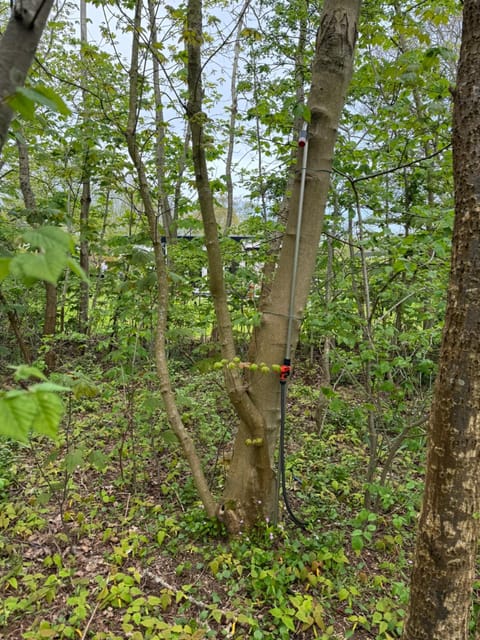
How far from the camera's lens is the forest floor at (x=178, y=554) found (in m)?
1.71

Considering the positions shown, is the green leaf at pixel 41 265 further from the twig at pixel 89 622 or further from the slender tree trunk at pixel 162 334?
the twig at pixel 89 622

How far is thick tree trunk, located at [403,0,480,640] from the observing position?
47.5 inches

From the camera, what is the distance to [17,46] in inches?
30.8

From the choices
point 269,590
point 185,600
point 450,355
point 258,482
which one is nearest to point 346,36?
point 450,355

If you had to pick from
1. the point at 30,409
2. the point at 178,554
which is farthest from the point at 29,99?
the point at 178,554

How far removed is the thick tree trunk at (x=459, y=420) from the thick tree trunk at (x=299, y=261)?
2.59 feet

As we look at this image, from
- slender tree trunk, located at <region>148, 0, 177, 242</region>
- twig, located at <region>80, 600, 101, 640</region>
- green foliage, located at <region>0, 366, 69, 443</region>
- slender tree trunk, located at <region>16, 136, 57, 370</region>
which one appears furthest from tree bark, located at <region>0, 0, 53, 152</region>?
slender tree trunk, located at <region>16, 136, 57, 370</region>

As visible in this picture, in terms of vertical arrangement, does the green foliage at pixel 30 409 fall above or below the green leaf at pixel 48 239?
below

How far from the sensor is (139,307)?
2781 millimetres

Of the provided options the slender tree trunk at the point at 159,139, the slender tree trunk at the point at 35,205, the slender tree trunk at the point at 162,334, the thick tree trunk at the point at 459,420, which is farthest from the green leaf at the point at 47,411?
the slender tree trunk at the point at 35,205

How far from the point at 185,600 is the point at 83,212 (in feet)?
15.3

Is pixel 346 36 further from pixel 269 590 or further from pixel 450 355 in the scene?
pixel 269 590

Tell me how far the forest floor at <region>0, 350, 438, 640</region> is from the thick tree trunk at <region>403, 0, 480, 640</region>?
51 cm

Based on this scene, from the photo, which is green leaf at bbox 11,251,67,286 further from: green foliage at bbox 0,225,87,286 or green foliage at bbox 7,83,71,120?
green foliage at bbox 7,83,71,120
